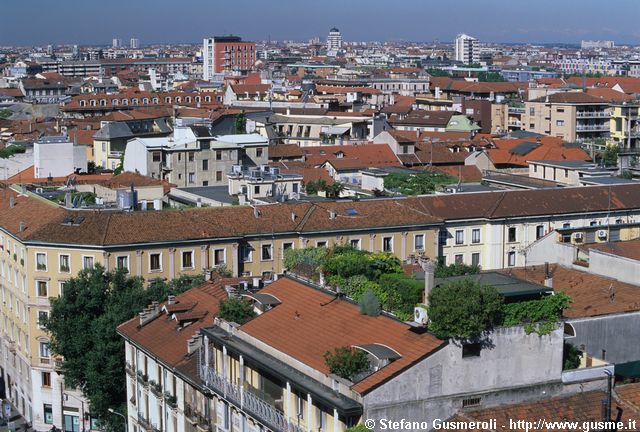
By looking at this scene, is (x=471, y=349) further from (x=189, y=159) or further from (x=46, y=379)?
(x=189, y=159)

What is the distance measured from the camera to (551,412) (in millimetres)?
21172

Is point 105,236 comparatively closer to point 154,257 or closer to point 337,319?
point 154,257

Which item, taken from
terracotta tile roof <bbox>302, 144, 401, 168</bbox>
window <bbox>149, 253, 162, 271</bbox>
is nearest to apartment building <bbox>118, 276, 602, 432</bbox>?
window <bbox>149, 253, 162, 271</bbox>

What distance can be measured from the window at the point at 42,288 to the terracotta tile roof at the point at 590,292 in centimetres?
1786

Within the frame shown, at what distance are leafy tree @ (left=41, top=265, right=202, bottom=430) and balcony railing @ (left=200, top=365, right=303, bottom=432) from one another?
Result: 9320 mm

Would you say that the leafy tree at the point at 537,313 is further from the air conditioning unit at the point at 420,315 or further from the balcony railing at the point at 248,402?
the balcony railing at the point at 248,402

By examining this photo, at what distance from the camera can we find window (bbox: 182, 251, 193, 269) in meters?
44.2

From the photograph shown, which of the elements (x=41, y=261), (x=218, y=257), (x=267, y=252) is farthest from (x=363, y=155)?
(x=41, y=261)

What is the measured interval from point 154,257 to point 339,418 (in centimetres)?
2444

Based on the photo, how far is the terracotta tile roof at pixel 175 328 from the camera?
1149 inches

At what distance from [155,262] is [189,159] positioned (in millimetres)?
25301

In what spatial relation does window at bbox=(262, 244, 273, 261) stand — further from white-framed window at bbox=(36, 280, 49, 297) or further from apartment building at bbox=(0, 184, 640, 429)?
white-framed window at bbox=(36, 280, 49, 297)

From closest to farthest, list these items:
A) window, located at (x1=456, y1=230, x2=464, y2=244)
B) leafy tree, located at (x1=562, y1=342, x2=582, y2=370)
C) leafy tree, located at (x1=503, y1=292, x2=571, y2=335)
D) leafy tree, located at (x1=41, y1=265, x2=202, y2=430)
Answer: leafy tree, located at (x1=503, y1=292, x2=571, y2=335)
leafy tree, located at (x1=562, y1=342, x2=582, y2=370)
leafy tree, located at (x1=41, y1=265, x2=202, y2=430)
window, located at (x1=456, y1=230, x2=464, y2=244)

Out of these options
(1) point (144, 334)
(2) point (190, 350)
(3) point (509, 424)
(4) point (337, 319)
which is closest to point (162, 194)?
(1) point (144, 334)
